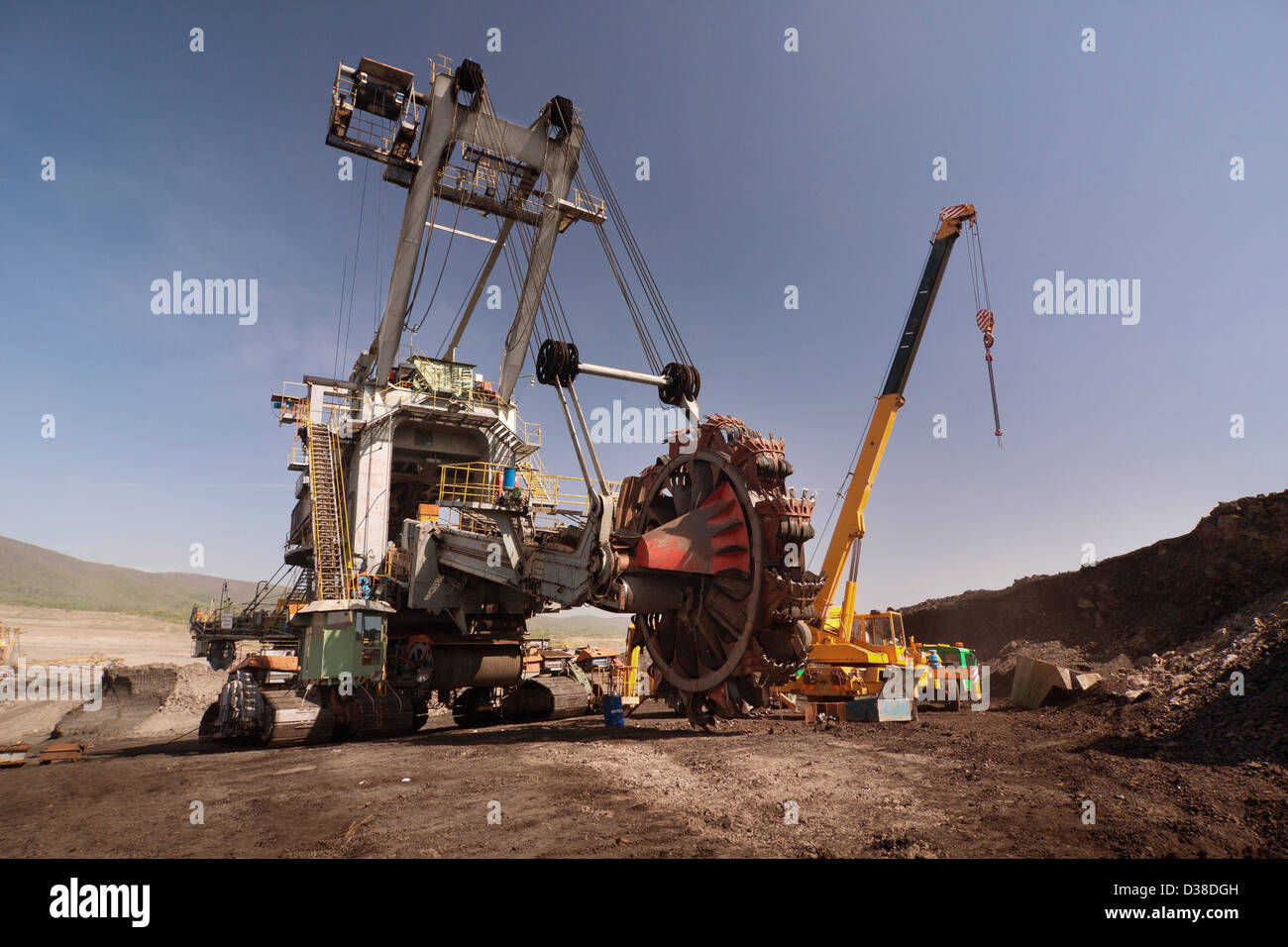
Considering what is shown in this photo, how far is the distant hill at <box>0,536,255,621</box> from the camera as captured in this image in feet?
357

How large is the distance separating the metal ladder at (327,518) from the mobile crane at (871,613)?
40.3 ft

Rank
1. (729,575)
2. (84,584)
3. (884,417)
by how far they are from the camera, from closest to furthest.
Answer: (729,575) → (884,417) → (84,584)

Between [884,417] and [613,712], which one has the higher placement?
[884,417]

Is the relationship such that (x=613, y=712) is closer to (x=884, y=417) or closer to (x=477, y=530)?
(x=477, y=530)

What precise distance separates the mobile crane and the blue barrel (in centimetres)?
486

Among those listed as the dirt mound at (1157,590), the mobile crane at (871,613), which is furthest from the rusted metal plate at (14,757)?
the dirt mound at (1157,590)

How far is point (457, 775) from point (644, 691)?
40.3 ft

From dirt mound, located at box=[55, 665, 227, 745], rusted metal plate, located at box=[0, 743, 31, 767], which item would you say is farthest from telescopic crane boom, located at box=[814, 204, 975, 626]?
dirt mound, located at box=[55, 665, 227, 745]

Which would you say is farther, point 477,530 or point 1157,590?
point 1157,590

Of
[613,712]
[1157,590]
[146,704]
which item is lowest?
[146,704]

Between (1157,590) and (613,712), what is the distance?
2313 cm

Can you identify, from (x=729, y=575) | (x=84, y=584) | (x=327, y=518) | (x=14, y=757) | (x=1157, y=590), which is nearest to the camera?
(x=14, y=757)

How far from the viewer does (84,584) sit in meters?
123

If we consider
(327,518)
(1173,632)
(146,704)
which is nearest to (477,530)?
(327,518)
